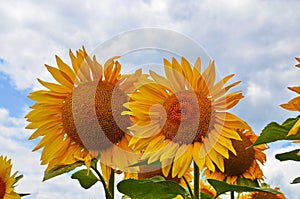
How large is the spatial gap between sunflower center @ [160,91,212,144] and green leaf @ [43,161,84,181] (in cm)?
39

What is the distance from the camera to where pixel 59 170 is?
179cm

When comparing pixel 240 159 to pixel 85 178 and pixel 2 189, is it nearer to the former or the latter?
pixel 85 178

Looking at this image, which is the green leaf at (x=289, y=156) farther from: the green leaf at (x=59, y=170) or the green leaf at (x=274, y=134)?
the green leaf at (x=59, y=170)

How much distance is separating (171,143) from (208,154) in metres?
0.16

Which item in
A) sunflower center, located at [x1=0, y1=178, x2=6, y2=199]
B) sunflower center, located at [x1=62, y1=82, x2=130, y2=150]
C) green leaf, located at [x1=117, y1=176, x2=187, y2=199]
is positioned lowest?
green leaf, located at [x1=117, y1=176, x2=187, y2=199]

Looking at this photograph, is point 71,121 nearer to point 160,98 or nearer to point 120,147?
point 120,147

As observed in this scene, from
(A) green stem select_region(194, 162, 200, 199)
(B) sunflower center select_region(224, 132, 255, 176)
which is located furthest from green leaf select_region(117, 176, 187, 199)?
(B) sunflower center select_region(224, 132, 255, 176)

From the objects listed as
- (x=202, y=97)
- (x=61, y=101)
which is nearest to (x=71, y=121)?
(x=61, y=101)

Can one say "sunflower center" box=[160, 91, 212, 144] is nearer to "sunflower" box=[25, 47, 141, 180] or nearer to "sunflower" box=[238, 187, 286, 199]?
"sunflower" box=[25, 47, 141, 180]

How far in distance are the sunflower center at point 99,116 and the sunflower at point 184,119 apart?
0.23ft

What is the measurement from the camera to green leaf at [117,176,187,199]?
1.50m

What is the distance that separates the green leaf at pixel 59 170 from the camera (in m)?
1.73

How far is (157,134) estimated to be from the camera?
1.86 m

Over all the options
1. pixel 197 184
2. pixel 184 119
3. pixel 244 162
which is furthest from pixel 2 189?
pixel 197 184
